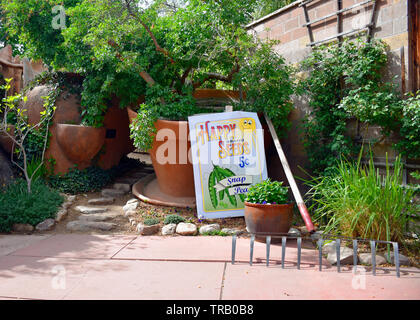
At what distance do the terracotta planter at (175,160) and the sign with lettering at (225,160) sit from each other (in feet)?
1.33

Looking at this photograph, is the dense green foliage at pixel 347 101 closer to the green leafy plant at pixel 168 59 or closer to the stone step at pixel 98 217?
the green leafy plant at pixel 168 59

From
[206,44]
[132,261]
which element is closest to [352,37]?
[206,44]

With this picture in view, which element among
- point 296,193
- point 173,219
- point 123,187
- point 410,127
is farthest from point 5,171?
point 410,127

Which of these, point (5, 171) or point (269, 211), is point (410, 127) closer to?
point (269, 211)

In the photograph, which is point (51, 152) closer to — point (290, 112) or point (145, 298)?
point (290, 112)

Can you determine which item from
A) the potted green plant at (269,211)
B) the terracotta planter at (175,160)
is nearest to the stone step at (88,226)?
the terracotta planter at (175,160)

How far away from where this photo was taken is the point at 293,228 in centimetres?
502

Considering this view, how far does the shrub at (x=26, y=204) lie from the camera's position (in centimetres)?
525

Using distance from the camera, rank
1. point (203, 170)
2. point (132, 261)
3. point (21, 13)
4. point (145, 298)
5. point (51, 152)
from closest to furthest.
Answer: point (145, 298)
point (132, 261)
point (203, 170)
point (51, 152)
point (21, 13)

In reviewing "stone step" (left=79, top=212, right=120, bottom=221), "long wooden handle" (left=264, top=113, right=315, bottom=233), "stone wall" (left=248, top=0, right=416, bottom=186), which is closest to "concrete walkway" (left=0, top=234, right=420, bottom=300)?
"long wooden handle" (left=264, top=113, right=315, bottom=233)

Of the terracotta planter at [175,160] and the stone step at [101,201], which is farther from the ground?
the terracotta planter at [175,160]

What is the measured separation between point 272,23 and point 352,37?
2.12 m

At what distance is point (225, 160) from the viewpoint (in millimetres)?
5453

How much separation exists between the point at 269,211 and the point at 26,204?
368 cm
